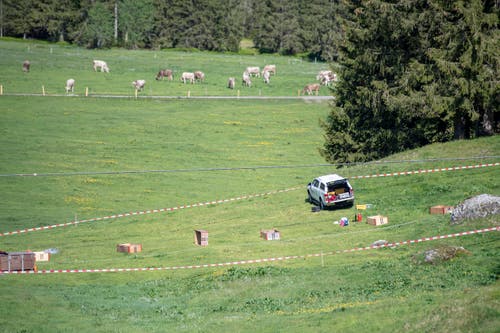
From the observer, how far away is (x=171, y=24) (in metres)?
157

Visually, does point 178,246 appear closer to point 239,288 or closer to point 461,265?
point 239,288

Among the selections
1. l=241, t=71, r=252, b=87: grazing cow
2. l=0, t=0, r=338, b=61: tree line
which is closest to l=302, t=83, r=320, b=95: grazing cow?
l=241, t=71, r=252, b=87: grazing cow

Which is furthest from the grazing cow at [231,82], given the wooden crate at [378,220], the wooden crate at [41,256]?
the wooden crate at [41,256]

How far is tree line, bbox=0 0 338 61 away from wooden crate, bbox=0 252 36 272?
10828cm

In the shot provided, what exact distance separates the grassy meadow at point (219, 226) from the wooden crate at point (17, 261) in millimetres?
763

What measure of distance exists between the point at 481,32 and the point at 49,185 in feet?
97.5

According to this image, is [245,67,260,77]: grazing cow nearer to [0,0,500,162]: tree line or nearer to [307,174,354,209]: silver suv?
[0,0,500,162]: tree line

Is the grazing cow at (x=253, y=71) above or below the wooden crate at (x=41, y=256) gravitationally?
above

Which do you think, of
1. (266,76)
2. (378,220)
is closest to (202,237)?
(378,220)

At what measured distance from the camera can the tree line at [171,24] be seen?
5807 inches

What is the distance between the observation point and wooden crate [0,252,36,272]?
34.7 m

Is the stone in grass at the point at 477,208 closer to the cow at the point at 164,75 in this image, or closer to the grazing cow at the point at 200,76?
the cow at the point at 164,75

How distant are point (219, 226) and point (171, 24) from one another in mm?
117650

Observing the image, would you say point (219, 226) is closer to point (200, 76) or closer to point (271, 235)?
point (271, 235)
